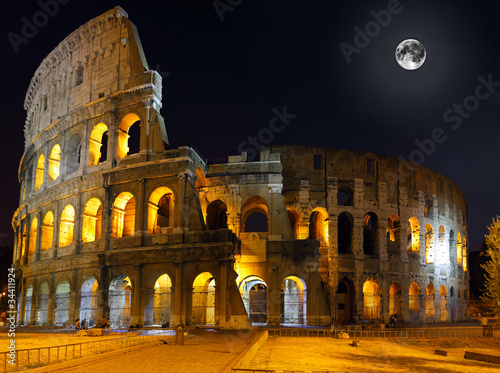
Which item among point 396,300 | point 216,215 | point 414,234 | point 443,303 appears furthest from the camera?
point 443,303

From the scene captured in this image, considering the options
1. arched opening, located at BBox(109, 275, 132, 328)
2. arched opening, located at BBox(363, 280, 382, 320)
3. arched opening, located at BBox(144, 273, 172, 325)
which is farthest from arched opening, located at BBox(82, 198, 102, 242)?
arched opening, located at BBox(363, 280, 382, 320)

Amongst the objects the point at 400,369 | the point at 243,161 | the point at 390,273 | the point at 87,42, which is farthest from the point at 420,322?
the point at 87,42

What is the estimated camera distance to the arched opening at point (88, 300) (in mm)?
29516

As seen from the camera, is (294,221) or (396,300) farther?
(396,300)

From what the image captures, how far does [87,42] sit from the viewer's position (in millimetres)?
33156

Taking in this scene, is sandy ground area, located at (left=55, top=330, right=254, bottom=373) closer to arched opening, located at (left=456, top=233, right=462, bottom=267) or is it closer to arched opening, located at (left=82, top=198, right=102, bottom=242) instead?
arched opening, located at (left=82, top=198, right=102, bottom=242)

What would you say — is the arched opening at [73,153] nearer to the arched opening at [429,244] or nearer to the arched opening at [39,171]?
the arched opening at [39,171]

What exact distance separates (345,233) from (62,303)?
60.1 ft

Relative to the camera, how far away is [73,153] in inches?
1296

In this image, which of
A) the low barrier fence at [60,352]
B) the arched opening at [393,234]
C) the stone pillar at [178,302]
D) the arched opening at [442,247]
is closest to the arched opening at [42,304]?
the stone pillar at [178,302]

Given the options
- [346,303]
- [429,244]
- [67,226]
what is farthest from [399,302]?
[67,226]

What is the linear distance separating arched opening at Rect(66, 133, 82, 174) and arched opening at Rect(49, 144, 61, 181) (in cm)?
202

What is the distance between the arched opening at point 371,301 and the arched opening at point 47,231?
68.7 ft

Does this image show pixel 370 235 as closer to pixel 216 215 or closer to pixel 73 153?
pixel 216 215
